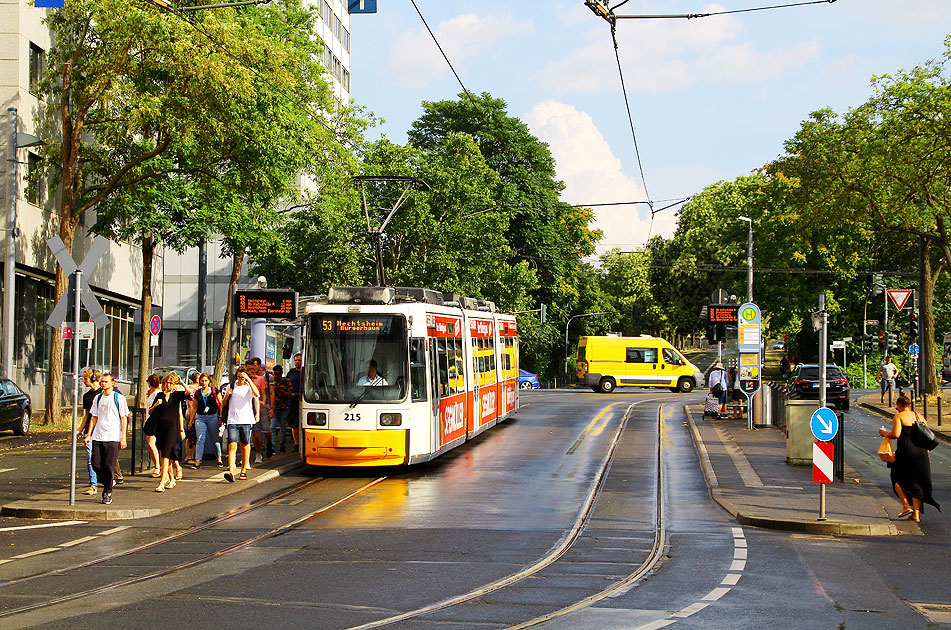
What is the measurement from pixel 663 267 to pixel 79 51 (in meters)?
53.5

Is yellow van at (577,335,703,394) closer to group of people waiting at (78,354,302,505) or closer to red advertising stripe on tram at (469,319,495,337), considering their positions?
red advertising stripe on tram at (469,319,495,337)

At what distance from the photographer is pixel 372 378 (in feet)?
61.1

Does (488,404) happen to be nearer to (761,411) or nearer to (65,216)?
(761,411)

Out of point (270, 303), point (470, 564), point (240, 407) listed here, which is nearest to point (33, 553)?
point (470, 564)

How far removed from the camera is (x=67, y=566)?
10.7 metres

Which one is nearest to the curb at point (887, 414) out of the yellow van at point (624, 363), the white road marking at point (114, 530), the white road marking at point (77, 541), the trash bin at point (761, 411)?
the trash bin at point (761, 411)

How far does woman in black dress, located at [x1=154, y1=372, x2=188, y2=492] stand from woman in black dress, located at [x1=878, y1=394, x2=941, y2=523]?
978cm

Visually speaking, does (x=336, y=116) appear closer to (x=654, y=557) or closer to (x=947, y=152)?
(x=947, y=152)

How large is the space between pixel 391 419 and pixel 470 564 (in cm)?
784

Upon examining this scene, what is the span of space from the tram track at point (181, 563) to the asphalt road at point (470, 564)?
0.05 m

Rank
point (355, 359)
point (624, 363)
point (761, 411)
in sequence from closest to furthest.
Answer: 1. point (355, 359)
2. point (761, 411)
3. point (624, 363)

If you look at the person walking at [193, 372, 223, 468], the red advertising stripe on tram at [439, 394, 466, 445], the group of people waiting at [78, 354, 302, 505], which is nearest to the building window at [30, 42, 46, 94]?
the group of people waiting at [78, 354, 302, 505]

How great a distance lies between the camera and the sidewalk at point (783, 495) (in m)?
13.6

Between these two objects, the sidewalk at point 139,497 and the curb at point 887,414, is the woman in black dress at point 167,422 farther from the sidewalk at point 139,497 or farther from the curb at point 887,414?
the curb at point 887,414
